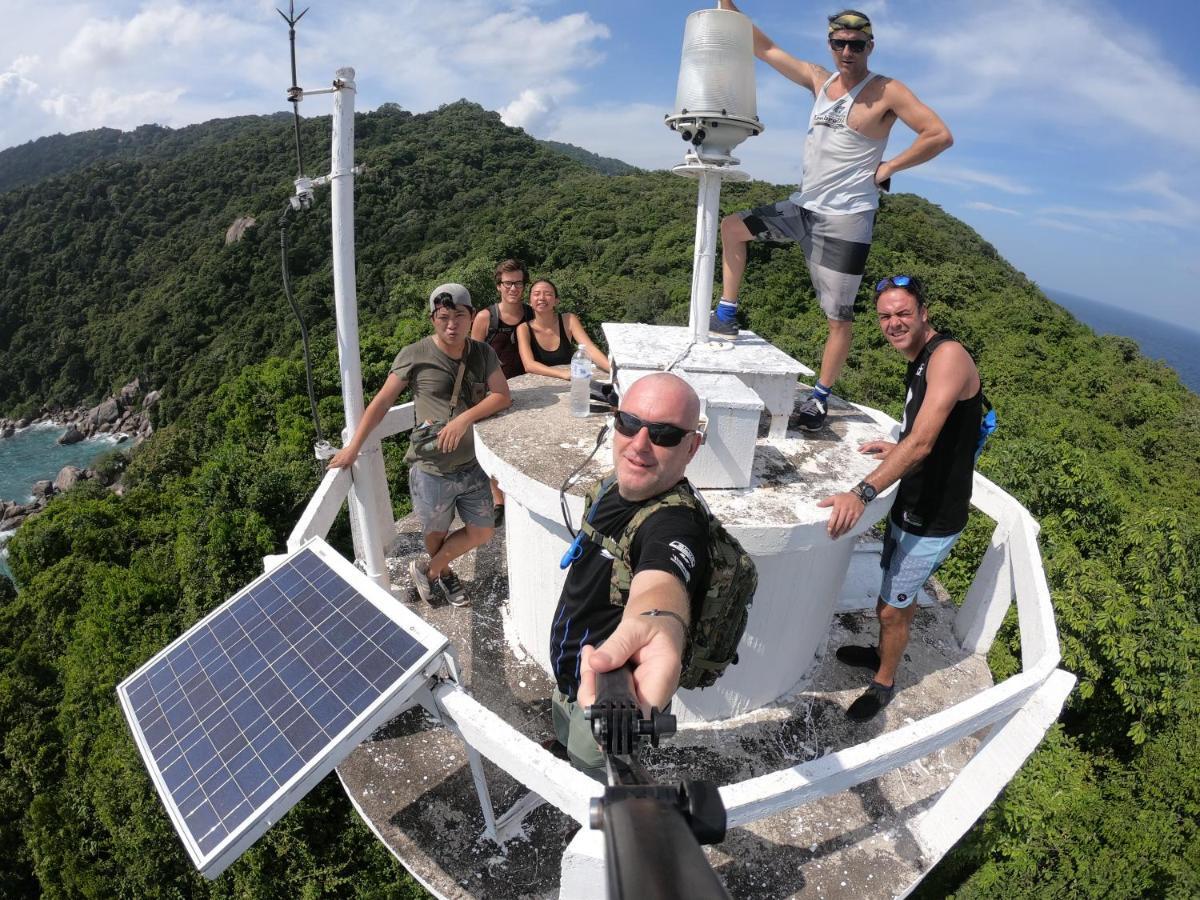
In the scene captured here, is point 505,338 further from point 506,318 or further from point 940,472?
point 940,472

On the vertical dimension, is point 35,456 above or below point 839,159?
below

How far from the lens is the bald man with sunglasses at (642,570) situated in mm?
1782

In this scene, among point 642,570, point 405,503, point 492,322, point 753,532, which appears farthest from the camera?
point 405,503

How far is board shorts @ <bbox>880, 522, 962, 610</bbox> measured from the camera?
4082 mm

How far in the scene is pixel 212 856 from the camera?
2.61 m

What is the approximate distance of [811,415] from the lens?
200 inches

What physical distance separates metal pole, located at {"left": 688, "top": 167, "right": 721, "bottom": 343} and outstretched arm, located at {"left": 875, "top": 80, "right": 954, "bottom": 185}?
124 centimetres

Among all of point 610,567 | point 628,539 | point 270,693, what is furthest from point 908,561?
point 270,693

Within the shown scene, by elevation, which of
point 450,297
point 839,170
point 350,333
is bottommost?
point 350,333

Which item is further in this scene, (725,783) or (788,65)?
(788,65)

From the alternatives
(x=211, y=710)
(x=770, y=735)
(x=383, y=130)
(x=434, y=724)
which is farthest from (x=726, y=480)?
(x=383, y=130)

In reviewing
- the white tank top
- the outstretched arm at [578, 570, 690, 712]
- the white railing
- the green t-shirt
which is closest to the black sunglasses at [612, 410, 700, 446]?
the outstretched arm at [578, 570, 690, 712]

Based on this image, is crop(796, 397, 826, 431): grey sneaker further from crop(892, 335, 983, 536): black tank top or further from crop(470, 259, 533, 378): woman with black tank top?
crop(470, 259, 533, 378): woman with black tank top

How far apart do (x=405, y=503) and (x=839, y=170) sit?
9.79m
